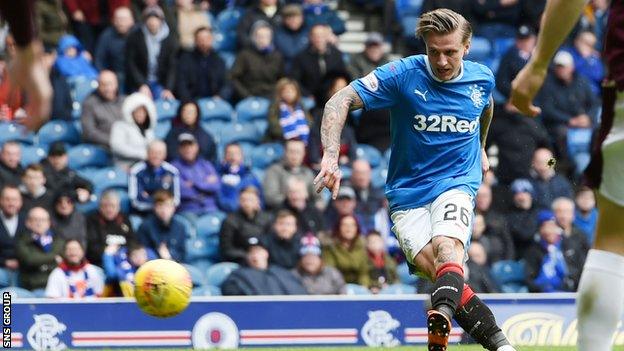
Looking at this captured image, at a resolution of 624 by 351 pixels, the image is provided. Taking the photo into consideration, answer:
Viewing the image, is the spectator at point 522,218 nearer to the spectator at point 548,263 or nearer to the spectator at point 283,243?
the spectator at point 548,263

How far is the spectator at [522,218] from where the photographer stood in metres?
14.7

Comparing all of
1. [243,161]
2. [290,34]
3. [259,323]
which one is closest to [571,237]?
[243,161]

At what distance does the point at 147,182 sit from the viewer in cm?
1398

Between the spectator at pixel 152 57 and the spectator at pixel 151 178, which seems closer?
the spectator at pixel 151 178

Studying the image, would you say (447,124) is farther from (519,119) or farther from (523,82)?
(519,119)

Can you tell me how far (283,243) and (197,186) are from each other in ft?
4.13

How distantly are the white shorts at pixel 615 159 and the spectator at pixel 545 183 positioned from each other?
33.5 ft

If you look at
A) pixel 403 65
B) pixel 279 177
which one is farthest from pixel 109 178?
pixel 403 65

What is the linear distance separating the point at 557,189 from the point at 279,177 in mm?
3240

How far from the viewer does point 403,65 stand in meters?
8.58

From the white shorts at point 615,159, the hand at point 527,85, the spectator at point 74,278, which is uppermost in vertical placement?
the hand at point 527,85

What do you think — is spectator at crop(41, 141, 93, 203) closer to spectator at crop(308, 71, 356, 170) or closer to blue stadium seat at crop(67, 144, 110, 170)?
blue stadium seat at crop(67, 144, 110, 170)

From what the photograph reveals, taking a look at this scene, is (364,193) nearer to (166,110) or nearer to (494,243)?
(494,243)

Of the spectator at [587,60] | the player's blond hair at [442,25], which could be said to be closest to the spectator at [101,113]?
the spectator at [587,60]
